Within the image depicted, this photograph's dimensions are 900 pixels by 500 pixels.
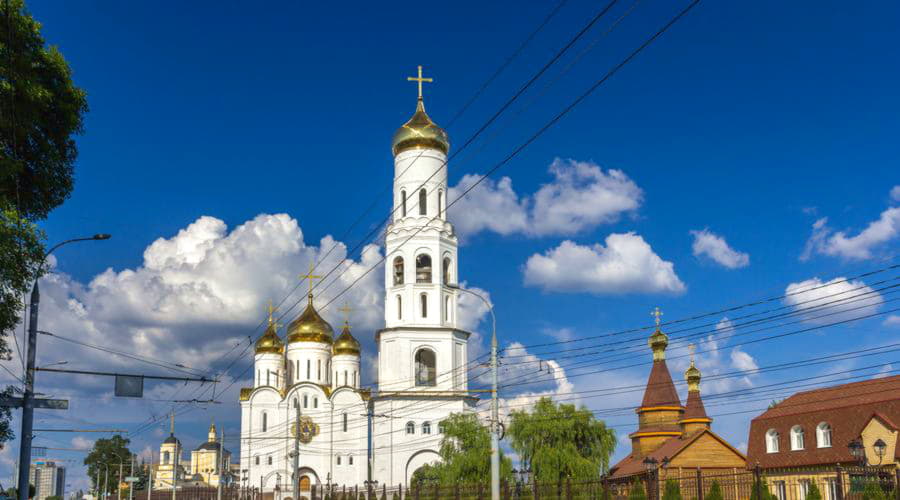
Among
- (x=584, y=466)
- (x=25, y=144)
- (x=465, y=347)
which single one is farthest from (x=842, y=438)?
(x=25, y=144)

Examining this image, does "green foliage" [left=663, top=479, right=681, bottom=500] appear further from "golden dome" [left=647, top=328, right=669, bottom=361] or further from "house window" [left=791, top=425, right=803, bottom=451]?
"golden dome" [left=647, top=328, right=669, bottom=361]

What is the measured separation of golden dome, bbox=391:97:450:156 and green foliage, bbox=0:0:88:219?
40.9 m

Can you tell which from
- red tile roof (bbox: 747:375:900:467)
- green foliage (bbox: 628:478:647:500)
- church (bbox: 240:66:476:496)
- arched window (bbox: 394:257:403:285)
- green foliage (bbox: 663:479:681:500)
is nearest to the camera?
green foliage (bbox: 628:478:647:500)

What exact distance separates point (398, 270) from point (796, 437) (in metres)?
27.3

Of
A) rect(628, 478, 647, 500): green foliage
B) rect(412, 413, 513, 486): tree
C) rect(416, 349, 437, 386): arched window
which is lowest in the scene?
rect(628, 478, 647, 500): green foliage

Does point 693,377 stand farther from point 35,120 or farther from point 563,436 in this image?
point 35,120

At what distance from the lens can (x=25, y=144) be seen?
18.5 meters

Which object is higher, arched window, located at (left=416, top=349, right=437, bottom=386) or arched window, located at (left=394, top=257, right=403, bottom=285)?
arched window, located at (left=394, top=257, right=403, bottom=285)

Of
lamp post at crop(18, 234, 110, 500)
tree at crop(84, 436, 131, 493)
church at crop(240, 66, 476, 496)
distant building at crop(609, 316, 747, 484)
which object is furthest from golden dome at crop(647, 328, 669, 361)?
A: tree at crop(84, 436, 131, 493)

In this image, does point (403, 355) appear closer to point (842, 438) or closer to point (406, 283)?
point (406, 283)

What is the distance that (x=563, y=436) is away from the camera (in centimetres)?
4488

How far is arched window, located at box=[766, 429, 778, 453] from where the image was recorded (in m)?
41.5

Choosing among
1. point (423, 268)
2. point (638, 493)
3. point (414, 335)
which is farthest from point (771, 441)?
point (423, 268)

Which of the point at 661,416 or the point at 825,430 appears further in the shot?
the point at 661,416
